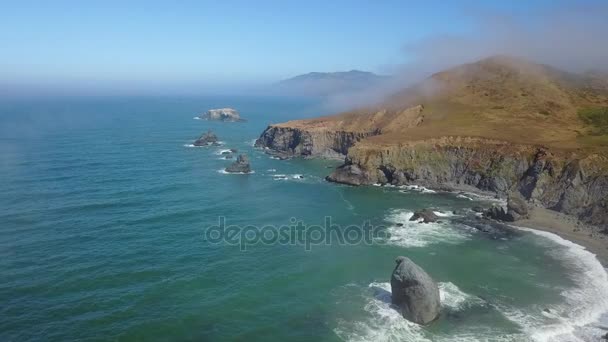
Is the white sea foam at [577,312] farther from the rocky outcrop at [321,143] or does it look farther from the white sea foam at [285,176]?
the rocky outcrop at [321,143]

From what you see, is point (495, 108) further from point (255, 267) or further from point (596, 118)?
point (255, 267)

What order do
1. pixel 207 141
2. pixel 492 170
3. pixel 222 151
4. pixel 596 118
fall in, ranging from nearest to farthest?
pixel 492 170 → pixel 596 118 → pixel 222 151 → pixel 207 141

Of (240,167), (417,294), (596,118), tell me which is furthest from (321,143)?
(417,294)

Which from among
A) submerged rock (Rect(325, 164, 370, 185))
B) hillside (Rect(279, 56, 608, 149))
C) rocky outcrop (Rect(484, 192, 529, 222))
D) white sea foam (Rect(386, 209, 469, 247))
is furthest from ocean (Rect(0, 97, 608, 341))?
hillside (Rect(279, 56, 608, 149))

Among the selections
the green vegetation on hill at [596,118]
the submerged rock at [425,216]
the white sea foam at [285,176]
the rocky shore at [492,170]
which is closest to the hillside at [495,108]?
the green vegetation on hill at [596,118]

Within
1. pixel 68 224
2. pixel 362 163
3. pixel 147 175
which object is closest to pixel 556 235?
pixel 362 163

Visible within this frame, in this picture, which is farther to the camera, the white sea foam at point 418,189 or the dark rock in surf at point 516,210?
the white sea foam at point 418,189

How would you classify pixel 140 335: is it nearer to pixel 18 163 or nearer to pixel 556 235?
pixel 556 235
